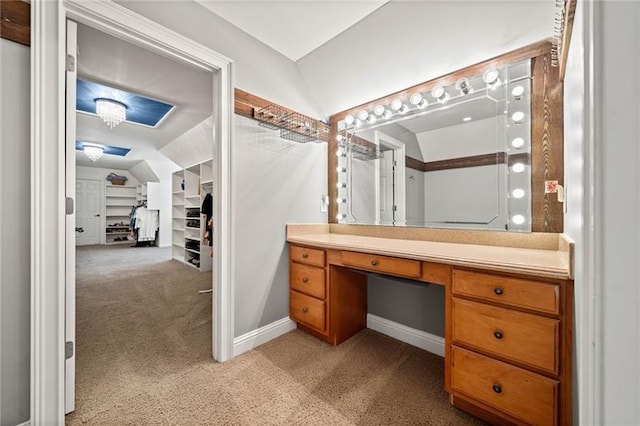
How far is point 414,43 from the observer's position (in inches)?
69.4

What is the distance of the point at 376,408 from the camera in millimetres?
1347

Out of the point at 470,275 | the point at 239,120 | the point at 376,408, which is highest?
the point at 239,120

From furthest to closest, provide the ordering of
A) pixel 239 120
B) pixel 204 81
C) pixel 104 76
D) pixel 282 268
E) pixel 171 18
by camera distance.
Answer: pixel 204 81
pixel 104 76
pixel 282 268
pixel 239 120
pixel 171 18

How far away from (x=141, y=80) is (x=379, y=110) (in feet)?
8.21

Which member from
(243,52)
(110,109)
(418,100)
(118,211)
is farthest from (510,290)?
(118,211)

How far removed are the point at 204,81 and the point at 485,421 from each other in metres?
3.57

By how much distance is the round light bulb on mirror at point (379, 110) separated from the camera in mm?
2223

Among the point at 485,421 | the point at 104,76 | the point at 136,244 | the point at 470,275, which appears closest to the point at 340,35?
the point at 470,275

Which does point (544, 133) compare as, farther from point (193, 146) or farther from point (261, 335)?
point (193, 146)

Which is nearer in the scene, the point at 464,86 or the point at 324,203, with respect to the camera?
the point at 464,86

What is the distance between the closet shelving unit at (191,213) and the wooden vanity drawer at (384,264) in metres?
3.45

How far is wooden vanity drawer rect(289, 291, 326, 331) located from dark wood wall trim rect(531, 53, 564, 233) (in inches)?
60.8

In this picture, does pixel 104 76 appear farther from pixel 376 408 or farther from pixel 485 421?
pixel 485 421

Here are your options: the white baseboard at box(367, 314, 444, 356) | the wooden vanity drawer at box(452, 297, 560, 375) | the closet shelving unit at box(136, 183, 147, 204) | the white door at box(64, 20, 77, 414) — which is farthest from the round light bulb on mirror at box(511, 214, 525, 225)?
the closet shelving unit at box(136, 183, 147, 204)
